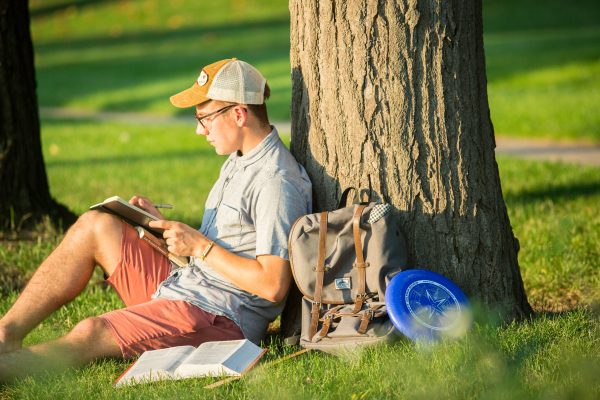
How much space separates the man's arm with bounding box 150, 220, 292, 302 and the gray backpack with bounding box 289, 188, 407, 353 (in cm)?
9

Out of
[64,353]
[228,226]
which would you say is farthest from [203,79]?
[64,353]

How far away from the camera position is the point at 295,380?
12.5 feet

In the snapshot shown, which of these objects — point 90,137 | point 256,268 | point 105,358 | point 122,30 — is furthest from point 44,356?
point 122,30

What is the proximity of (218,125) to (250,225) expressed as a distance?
477 mm

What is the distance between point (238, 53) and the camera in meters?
25.0

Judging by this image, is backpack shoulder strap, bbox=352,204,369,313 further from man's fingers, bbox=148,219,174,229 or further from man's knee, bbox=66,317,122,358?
man's knee, bbox=66,317,122,358

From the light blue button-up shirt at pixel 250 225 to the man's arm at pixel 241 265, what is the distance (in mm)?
58

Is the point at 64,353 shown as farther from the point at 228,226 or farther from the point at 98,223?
the point at 228,226

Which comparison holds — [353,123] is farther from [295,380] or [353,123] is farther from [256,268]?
[295,380]

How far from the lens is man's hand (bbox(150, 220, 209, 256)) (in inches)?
168

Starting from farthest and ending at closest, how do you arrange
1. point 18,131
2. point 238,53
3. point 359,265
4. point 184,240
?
point 238,53 < point 18,131 < point 184,240 < point 359,265

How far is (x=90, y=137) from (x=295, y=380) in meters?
10.5

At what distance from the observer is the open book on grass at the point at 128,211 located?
4.34m

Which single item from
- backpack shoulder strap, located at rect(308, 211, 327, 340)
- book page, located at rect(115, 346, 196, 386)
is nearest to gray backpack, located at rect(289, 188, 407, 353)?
backpack shoulder strap, located at rect(308, 211, 327, 340)
